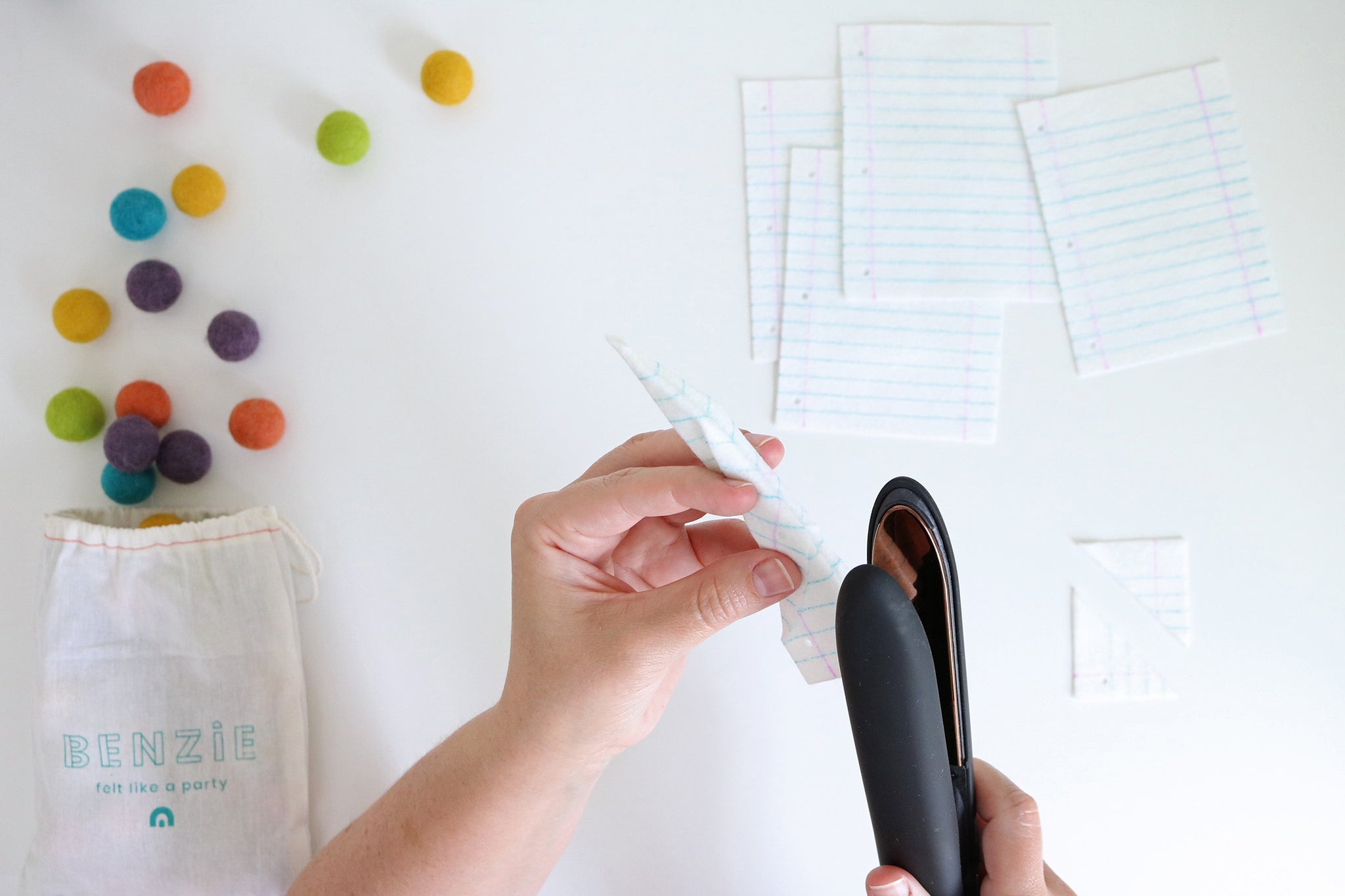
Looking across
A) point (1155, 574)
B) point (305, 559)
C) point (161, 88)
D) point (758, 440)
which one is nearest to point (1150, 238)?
point (1155, 574)

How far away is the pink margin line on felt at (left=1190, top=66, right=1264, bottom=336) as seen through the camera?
3.00ft

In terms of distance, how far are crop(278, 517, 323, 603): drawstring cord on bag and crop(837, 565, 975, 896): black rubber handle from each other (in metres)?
0.66

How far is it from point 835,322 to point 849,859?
598 mm

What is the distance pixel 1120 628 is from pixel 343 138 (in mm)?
1001

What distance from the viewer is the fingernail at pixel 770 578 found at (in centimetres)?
57

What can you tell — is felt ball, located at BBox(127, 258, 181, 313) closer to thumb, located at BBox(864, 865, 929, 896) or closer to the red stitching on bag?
the red stitching on bag

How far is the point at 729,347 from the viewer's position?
93 cm

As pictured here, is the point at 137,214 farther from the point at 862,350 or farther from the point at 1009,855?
the point at 1009,855

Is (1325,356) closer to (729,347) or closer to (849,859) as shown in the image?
(729,347)

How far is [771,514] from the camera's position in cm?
57

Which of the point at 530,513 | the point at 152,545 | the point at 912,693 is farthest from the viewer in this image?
the point at 152,545

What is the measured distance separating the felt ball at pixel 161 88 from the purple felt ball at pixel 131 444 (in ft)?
1.13

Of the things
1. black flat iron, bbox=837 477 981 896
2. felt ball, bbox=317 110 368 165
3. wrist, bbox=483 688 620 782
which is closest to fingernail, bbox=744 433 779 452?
black flat iron, bbox=837 477 981 896

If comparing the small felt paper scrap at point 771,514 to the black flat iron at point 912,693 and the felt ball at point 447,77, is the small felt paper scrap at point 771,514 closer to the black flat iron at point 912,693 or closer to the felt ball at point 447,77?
the black flat iron at point 912,693
